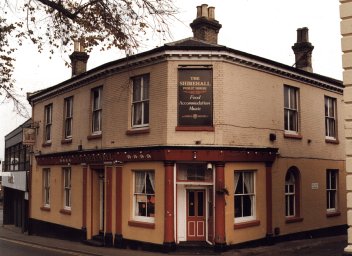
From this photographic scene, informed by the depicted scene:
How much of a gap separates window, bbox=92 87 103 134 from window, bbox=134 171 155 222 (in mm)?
3473

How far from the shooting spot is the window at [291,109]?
1906 centimetres

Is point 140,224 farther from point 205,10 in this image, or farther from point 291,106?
point 205,10

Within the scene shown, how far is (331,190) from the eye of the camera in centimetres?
2119

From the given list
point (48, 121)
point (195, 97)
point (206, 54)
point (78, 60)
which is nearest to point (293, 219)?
point (195, 97)

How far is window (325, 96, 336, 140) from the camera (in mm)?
21312

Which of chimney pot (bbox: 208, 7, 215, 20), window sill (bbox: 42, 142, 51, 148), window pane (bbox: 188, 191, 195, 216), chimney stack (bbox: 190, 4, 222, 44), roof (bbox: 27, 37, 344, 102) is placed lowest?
window pane (bbox: 188, 191, 195, 216)

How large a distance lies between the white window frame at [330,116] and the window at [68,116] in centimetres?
1191

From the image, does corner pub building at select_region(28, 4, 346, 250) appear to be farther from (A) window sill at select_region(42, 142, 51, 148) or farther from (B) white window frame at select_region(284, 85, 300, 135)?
(A) window sill at select_region(42, 142, 51, 148)

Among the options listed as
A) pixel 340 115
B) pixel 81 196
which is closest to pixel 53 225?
pixel 81 196

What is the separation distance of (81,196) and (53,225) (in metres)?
3.78

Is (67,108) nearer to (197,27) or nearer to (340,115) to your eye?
(197,27)

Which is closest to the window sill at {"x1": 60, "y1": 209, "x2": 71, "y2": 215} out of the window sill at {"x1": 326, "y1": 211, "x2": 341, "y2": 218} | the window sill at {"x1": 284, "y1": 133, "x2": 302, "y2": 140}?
the window sill at {"x1": 284, "y1": 133, "x2": 302, "y2": 140}

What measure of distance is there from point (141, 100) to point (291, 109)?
6359 millimetres

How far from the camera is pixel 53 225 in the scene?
74.9 feet
